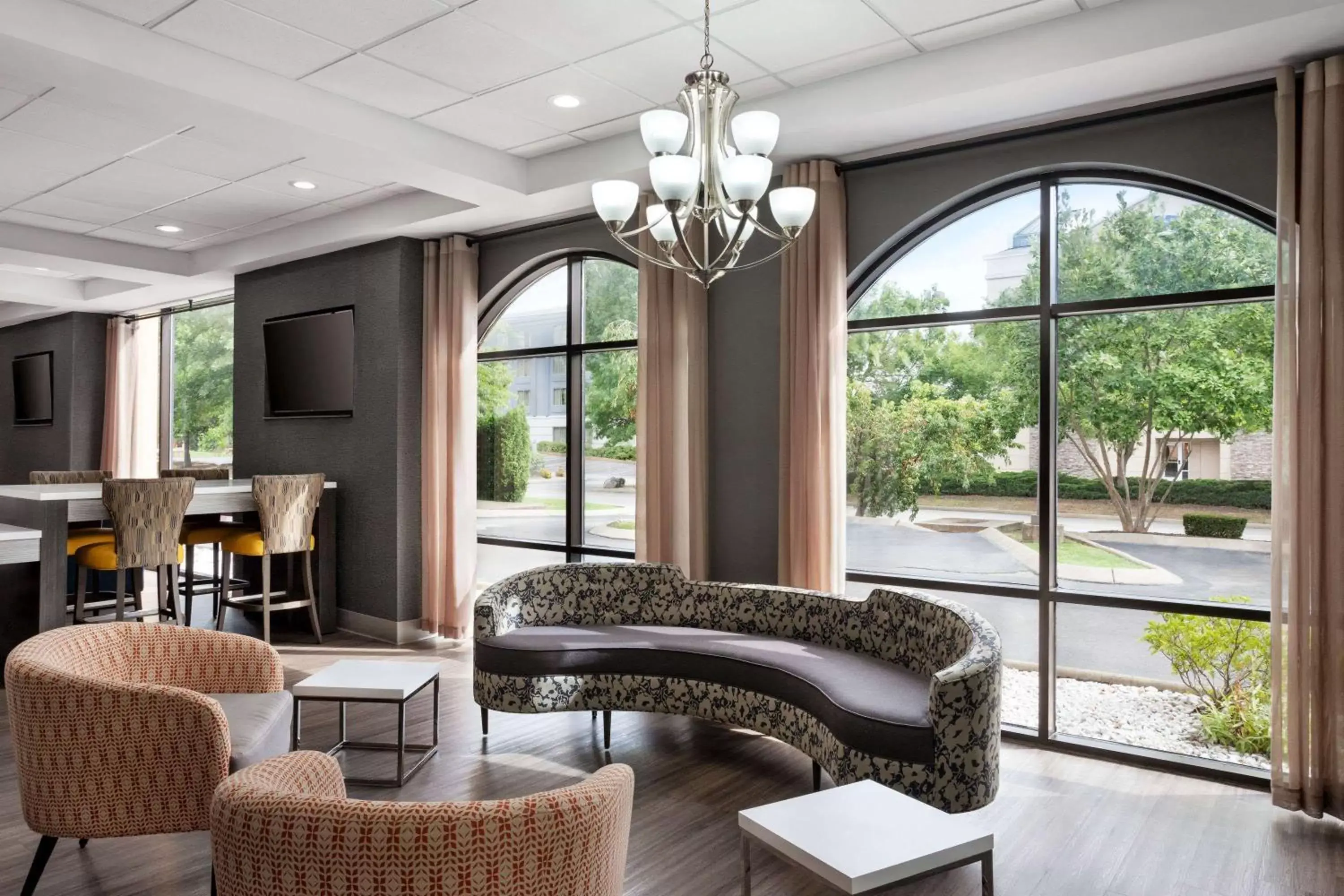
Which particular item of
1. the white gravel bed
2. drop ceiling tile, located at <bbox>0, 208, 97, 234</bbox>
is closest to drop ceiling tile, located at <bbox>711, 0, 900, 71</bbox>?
the white gravel bed

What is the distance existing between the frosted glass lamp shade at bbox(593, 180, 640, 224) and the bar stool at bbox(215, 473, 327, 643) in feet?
11.9

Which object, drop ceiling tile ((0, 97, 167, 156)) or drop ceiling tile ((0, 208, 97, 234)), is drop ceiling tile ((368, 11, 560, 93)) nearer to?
drop ceiling tile ((0, 97, 167, 156))

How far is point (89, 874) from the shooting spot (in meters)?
2.82

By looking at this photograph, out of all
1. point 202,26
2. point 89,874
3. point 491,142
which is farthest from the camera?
point 491,142

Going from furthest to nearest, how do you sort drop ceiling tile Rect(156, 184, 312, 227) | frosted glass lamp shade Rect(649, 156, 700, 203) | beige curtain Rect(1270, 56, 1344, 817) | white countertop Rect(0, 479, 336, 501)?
drop ceiling tile Rect(156, 184, 312, 227)
white countertop Rect(0, 479, 336, 501)
beige curtain Rect(1270, 56, 1344, 817)
frosted glass lamp shade Rect(649, 156, 700, 203)

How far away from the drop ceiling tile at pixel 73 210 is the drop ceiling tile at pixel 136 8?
3029 millimetres

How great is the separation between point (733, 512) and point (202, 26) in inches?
129

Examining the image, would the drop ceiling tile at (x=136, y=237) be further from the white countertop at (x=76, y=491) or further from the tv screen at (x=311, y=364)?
the white countertop at (x=76, y=491)

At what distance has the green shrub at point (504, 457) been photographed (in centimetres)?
654

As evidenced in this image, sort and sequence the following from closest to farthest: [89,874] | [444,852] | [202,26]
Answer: [444,852] → [89,874] → [202,26]

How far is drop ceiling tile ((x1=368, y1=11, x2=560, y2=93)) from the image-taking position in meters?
3.56

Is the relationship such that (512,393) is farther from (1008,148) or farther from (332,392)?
(1008,148)

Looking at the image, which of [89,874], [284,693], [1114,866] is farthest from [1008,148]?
[89,874]

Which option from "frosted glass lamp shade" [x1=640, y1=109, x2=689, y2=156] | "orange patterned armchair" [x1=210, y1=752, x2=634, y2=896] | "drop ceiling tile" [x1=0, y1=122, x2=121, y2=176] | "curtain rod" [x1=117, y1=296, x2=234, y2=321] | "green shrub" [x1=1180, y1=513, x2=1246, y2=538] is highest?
"drop ceiling tile" [x1=0, y1=122, x2=121, y2=176]
